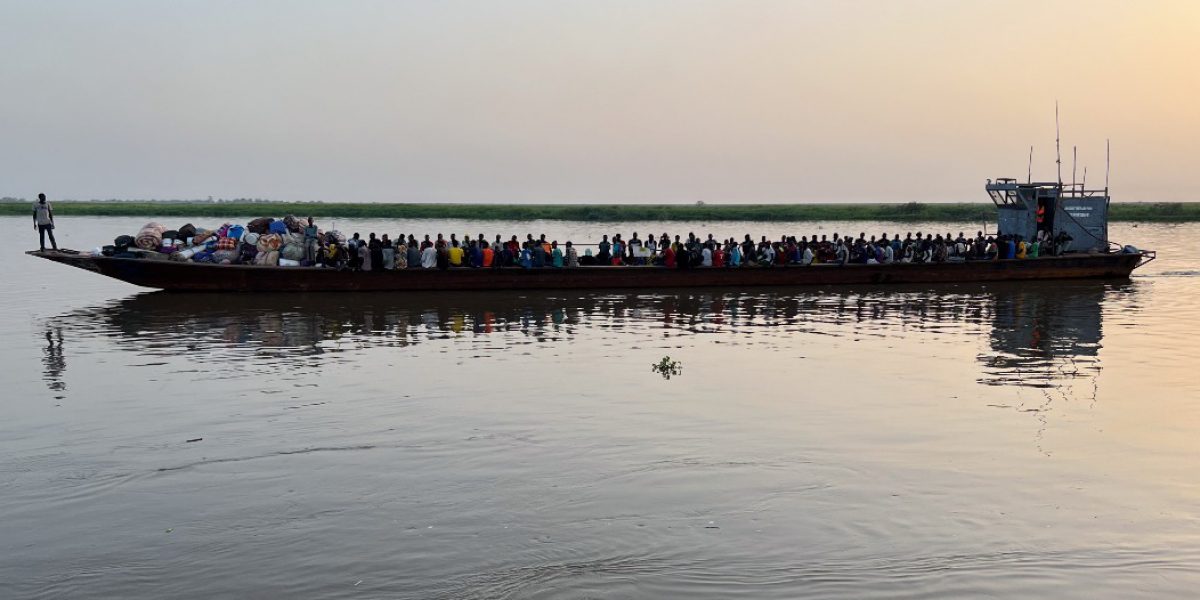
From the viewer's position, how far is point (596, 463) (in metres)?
8.89

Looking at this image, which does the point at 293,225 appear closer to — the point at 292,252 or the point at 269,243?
the point at 269,243

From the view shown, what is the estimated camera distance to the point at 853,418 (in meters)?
10.8

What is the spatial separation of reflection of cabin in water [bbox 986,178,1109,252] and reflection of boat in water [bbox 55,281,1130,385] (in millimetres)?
3396

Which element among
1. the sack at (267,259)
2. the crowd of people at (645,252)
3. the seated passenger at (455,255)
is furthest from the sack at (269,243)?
the seated passenger at (455,255)

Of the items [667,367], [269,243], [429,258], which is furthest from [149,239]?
[667,367]

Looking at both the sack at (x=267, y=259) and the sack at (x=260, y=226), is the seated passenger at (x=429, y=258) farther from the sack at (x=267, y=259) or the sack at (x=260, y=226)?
the sack at (x=260, y=226)

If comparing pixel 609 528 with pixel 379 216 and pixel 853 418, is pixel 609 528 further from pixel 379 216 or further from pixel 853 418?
pixel 379 216

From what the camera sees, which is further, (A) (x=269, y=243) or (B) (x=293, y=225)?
(B) (x=293, y=225)

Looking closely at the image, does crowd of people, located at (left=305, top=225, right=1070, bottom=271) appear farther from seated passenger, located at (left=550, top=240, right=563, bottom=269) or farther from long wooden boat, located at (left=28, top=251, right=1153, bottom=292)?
long wooden boat, located at (left=28, top=251, right=1153, bottom=292)

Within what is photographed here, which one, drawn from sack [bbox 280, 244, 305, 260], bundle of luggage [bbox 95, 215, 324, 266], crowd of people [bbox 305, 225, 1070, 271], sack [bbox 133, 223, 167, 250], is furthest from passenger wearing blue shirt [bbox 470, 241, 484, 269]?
sack [bbox 133, 223, 167, 250]

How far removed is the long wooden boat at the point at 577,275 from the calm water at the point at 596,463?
5.27 m

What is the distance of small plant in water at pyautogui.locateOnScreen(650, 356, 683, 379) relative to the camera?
532 inches

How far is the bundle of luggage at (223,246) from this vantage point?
23297mm

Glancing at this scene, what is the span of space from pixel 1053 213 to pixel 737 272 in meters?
9.77
